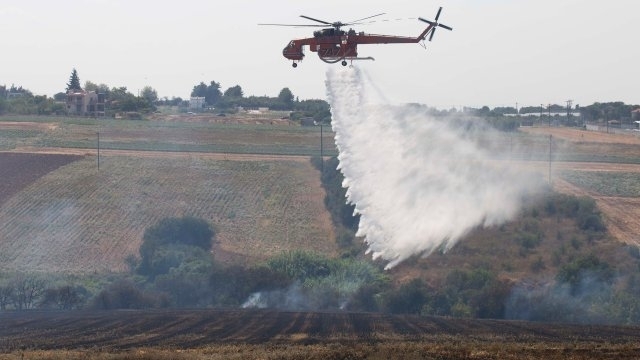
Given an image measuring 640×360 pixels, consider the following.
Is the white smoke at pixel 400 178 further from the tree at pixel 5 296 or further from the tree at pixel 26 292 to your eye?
the tree at pixel 5 296

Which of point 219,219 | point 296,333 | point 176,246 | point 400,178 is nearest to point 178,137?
point 219,219

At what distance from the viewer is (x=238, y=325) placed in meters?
44.2

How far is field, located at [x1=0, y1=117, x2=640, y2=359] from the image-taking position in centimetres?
3747

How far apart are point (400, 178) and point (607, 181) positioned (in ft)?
119

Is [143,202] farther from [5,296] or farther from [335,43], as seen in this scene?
[335,43]

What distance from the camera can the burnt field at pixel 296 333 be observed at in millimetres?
37125

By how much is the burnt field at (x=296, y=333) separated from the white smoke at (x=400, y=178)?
9792 mm

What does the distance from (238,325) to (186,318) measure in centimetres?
360

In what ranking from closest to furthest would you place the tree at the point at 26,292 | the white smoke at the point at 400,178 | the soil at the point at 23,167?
1. the tree at the point at 26,292
2. the white smoke at the point at 400,178
3. the soil at the point at 23,167

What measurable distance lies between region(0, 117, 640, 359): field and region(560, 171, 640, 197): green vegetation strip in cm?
25

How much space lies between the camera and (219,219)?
8038 centimetres

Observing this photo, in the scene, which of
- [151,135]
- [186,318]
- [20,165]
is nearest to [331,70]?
[186,318]

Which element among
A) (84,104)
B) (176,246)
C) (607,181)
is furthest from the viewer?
(84,104)

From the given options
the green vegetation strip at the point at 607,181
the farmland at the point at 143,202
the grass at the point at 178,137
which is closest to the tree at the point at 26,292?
the farmland at the point at 143,202
